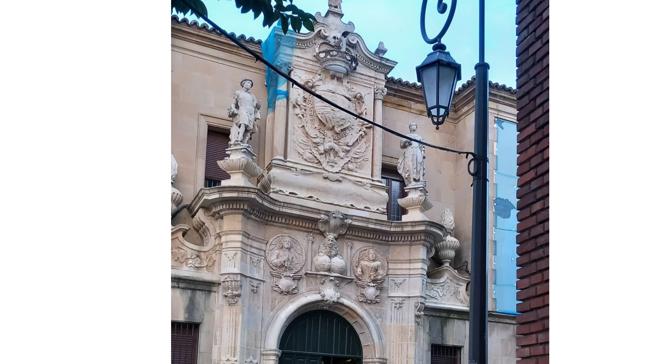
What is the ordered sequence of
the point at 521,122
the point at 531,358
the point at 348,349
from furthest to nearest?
1. the point at 348,349
2. the point at 521,122
3. the point at 531,358

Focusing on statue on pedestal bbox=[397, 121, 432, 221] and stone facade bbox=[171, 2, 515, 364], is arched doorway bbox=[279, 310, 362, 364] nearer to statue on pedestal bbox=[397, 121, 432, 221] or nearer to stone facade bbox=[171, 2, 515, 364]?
stone facade bbox=[171, 2, 515, 364]

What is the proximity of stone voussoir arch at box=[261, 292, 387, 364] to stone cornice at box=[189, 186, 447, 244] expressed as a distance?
3.69ft

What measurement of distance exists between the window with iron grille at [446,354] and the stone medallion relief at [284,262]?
2778 millimetres

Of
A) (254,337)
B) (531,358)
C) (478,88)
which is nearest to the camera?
(531,358)

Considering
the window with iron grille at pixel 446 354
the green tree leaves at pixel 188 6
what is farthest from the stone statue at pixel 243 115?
the green tree leaves at pixel 188 6

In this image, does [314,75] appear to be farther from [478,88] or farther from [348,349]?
[478,88]

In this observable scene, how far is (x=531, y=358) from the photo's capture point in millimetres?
3971

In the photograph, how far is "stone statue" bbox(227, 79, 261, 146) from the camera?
42.6 feet

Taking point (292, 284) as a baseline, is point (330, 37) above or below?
above

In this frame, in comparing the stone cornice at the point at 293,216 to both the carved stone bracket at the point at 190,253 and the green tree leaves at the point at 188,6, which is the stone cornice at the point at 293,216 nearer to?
the carved stone bracket at the point at 190,253

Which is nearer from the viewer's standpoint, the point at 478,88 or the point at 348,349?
the point at 478,88

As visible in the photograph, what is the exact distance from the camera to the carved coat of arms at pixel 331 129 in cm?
1422

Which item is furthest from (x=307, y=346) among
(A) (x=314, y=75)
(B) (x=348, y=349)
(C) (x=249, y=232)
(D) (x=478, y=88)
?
(D) (x=478, y=88)

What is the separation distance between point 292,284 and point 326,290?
22.3 inches
